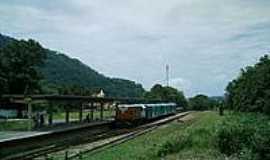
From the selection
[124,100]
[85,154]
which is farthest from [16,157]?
[124,100]

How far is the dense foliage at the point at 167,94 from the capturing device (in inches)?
5138

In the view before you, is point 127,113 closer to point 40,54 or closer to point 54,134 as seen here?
point 54,134

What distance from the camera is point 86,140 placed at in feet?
111

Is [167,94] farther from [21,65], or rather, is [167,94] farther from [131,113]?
[131,113]

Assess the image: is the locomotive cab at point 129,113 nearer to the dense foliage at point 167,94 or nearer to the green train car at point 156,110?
the green train car at point 156,110

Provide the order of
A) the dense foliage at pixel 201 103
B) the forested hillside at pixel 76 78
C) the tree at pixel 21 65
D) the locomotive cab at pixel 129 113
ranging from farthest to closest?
the forested hillside at pixel 76 78 → the dense foliage at pixel 201 103 → the tree at pixel 21 65 → the locomotive cab at pixel 129 113

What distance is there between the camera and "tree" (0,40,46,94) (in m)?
68.7

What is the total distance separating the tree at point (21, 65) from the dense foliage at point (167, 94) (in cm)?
5802

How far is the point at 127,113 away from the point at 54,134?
19.8 meters

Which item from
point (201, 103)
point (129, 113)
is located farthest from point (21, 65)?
point (201, 103)

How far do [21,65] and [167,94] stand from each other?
66950 millimetres

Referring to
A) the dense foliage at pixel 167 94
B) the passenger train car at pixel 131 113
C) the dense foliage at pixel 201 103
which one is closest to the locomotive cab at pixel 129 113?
the passenger train car at pixel 131 113

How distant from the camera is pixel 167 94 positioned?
436 ft

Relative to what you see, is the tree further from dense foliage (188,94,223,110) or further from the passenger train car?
dense foliage (188,94,223,110)
